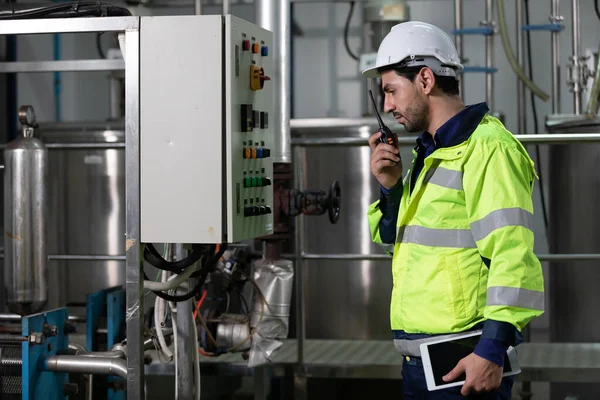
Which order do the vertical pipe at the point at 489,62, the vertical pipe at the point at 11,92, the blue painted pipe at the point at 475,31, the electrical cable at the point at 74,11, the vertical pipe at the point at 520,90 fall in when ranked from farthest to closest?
the vertical pipe at the point at 11,92 → the vertical pipe at the point at 520,90 → the vertical pipe at the point at 489,62 → the blue painted pipe at the point at 475,31 → the electrical cable at the point at 74,11

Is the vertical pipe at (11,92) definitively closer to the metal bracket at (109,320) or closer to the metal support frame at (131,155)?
the metal bracket at (109,320)

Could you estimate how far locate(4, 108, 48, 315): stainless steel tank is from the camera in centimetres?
286

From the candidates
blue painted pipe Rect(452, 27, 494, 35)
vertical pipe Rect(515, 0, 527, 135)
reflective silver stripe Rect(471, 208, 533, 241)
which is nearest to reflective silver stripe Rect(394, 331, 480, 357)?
reflective silver stripe Rect(471, 208, 533, 241)

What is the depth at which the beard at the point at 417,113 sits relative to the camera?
2090mm

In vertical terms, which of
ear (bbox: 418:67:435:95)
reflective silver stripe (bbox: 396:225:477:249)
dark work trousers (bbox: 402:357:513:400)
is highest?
ear (bbox: 418:67:435:95)

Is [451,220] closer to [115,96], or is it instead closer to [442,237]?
[442,237]

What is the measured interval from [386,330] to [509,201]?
2821mm

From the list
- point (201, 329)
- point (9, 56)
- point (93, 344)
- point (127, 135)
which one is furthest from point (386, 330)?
point (9, 56)

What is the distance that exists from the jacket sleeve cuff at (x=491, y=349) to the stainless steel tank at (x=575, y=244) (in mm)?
2598

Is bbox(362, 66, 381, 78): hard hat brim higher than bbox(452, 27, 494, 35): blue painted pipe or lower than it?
lower

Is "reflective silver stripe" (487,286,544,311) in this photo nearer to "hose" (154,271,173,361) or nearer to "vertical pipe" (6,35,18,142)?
"hose" (154,271,173,361)

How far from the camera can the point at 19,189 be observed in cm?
287

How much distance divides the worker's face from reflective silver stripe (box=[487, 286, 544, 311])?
485 millimetres

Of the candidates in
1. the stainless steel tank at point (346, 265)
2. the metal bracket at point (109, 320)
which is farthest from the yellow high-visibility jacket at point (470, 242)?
the stainless steel tank at point (346, 265)
